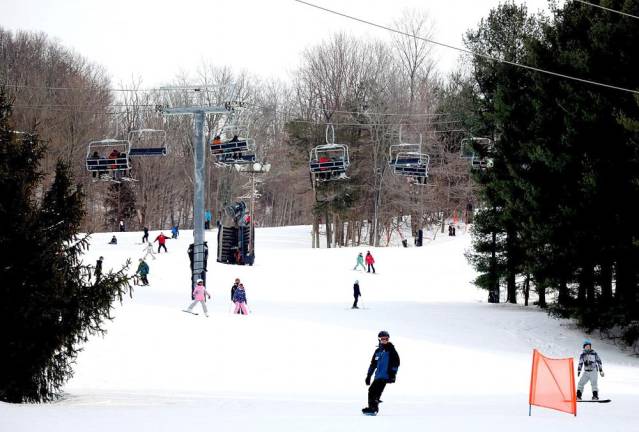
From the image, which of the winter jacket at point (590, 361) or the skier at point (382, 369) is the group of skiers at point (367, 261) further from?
the skier at point (382, 369)

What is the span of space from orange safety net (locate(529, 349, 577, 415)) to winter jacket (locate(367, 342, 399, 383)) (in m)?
2.34

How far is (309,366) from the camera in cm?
2169

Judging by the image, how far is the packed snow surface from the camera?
1266cm

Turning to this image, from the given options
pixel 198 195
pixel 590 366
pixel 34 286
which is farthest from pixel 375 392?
pixel 198 195

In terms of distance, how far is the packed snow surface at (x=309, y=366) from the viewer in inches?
499

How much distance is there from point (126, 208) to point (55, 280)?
6957cm

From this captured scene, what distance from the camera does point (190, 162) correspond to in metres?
84.2

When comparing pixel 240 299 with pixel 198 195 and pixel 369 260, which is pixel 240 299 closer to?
pixel 198 195

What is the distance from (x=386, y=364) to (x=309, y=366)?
8311 millimetres

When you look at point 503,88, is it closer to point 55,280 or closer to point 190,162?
point 55,280

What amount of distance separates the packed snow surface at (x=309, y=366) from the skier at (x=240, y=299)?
43cm

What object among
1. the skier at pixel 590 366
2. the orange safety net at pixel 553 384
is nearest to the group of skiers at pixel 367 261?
the skier at pixel 590 366

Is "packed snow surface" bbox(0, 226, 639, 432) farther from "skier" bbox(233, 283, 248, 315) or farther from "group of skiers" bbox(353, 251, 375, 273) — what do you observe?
"group of skiers" bbox(353, 251, 375, 273)

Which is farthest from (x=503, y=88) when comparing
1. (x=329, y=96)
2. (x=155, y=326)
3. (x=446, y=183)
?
(x=446, y=183)
